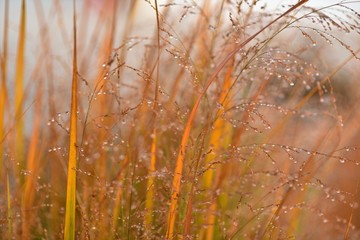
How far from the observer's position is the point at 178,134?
5.83ft

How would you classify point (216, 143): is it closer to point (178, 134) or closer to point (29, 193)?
point (178, 134)

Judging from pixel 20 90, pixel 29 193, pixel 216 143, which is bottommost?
pixel 29 193

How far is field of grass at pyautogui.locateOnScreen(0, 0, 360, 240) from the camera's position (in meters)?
1.13

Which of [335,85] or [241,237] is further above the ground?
[335,85]

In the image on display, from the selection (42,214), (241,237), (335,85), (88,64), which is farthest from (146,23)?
(335,85)

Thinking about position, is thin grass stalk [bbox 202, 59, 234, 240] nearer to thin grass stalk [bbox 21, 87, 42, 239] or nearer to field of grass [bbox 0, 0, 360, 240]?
field of grass [bbox 0, 0, 360, 240]

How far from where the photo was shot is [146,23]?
81.7 inches

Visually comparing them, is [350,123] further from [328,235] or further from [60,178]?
[60,178]

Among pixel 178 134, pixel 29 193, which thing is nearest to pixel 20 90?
pixel 29 193

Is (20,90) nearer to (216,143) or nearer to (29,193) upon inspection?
(29,193)

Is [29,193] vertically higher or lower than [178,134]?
lower

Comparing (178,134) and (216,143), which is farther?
(178,134)

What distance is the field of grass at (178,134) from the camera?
3.72 ft

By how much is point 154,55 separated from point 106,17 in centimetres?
18
